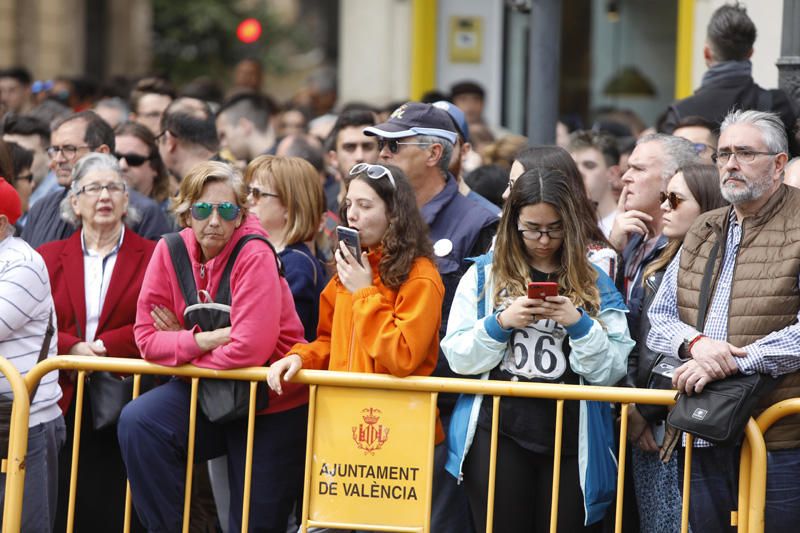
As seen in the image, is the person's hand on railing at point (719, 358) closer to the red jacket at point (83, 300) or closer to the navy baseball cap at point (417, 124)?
the navy baseball cap at point (417, 124)

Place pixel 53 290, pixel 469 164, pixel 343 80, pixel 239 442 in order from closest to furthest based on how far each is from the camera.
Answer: pixel 239 442, pixel 53 290, pixel 469 164, pixel 343 80

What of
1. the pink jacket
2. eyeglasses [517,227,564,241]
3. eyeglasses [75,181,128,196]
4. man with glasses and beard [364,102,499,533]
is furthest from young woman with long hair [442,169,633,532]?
eyeglasses [75,181,128,196]

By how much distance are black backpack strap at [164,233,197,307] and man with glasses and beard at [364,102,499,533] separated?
107 centimetres

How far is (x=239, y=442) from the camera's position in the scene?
18.3 ft

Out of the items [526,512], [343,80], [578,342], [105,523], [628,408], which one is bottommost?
[105,523]

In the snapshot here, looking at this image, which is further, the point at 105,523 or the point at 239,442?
the point at 105,523

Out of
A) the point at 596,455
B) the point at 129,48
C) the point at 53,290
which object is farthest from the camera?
the point at 129,48

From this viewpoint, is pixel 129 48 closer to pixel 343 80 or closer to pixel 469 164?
pixel 343 80

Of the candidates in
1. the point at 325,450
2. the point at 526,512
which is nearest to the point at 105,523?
the point at 325,450

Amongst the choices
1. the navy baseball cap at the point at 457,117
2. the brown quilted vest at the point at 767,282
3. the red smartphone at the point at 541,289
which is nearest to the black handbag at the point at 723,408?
the brown quilted vest at the point at 767,282

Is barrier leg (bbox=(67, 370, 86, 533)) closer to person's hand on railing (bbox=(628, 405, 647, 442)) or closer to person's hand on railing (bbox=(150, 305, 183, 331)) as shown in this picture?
person's hand on railing (bbox=(150, 305, 183, 331))

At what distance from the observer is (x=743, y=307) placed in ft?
15.8

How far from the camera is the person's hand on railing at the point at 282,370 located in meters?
5.21

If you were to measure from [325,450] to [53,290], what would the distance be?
5.68ft
